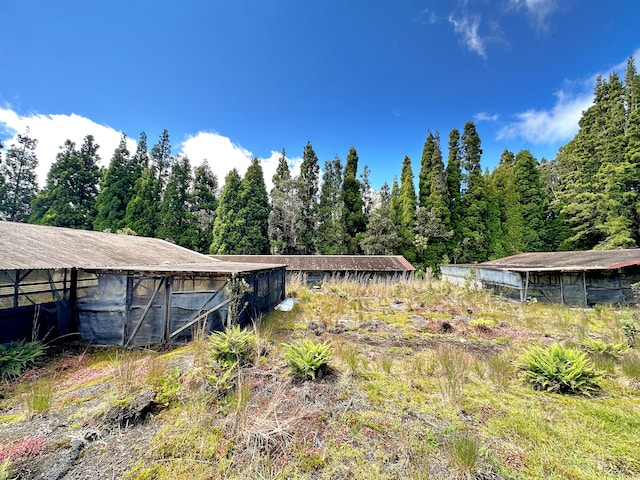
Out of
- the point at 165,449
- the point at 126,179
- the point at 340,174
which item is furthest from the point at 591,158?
the point at 126,179

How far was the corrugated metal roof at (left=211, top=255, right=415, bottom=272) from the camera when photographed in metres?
18.5

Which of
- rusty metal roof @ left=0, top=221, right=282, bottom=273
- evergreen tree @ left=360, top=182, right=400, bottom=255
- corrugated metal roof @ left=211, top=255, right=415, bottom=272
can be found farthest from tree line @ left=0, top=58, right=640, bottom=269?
rusty metal roof @ left=0, top=221, right=282, bottom=273

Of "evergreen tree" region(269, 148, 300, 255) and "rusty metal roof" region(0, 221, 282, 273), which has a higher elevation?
"evergreen tree" region(269, 148, 300, 255)

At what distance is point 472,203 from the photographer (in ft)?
79.3

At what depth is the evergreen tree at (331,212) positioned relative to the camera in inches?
971

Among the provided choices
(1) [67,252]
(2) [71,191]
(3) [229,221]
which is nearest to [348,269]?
(3) [229,221]

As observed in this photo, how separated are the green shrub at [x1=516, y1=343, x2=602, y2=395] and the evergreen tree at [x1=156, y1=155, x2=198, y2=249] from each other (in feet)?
84.3

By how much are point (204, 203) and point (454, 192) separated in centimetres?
2553

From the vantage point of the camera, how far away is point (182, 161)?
27016 mm

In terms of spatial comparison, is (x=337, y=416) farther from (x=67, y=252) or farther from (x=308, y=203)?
(x=308, y=203)

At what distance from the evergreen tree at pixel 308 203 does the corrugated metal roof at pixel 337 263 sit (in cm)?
462

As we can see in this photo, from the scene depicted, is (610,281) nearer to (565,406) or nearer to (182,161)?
(565,406)

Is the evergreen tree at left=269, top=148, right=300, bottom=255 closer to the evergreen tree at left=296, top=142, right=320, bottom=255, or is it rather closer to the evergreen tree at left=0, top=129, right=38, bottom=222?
the evergreen tree at left=296, top=142, right=320, bottom=255

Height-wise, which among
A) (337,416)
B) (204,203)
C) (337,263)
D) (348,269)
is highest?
(204,203)
